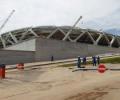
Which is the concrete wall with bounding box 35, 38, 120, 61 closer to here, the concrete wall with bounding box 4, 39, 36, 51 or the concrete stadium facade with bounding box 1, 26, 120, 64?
the concrete stadium facade with bounding box 1, 26, 120, 64

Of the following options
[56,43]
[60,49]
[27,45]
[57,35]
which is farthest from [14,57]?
[57,35]

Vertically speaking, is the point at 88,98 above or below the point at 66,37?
below

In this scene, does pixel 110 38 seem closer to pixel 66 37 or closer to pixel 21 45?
pixel 66 37

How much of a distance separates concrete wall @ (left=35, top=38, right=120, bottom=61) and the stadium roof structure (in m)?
9.62

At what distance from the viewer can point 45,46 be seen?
81.1m

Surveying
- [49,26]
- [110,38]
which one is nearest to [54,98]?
[49,26]

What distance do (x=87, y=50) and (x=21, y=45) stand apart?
22063mm

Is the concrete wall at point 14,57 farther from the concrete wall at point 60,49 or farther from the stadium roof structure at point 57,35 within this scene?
the stadium roof structure at point 57,35

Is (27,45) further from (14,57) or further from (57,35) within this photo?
(57,35)

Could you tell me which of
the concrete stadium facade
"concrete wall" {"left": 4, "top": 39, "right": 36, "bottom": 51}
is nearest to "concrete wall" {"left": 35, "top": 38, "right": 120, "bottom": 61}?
the concrete stadium facade

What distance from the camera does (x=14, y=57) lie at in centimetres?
6788

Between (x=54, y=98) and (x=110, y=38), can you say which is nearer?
(x=54, y=98)

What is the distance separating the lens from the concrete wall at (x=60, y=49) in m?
78.9

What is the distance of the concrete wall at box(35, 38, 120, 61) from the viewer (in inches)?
3108
